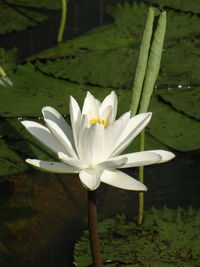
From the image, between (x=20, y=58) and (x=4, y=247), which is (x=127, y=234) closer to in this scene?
(x=4, y=247)

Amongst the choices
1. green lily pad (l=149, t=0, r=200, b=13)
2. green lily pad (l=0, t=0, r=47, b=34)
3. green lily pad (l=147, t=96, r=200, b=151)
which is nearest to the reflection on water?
green lily pad (l=147, t=96, r=200, b=151)

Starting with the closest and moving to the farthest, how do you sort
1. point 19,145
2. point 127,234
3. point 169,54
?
point 127,234, point 19,145, point 169,54

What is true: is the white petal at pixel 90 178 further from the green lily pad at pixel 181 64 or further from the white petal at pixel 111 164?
the green lily pad at pixel 181 64

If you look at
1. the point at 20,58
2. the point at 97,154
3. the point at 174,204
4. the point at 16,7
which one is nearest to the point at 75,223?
the point at 174,204

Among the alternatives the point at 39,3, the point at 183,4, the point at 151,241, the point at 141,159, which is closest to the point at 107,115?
the point at 141,159

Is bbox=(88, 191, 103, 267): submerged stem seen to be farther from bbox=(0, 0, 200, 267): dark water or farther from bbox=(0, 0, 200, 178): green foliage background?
bbox=(0, 0, 200, 178): green foliage background

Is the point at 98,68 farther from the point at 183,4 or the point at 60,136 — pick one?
the point at 60,136
